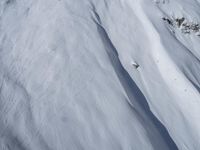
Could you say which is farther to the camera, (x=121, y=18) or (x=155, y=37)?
(x=121, y=18)

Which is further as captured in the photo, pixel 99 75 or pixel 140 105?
pixel 99 75

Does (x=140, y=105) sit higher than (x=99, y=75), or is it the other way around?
(x=99, y=75)

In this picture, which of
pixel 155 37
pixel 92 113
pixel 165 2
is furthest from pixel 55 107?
pixel 165 2

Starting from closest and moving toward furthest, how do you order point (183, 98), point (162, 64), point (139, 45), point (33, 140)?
1. point (33, 140)
2. point (183, 98)
3. point (162, 64)
4. point (139, 45)

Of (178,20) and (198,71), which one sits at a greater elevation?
(178,20)

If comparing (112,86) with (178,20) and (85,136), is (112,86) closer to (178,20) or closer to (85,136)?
(85,136)

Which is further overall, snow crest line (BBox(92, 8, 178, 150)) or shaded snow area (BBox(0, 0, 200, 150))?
snow crest line (BBox(92, 8, 178, 150))

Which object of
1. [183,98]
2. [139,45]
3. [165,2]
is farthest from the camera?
[165,2]

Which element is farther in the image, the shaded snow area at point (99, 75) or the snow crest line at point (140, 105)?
the snow crest line at point (140, 105)
